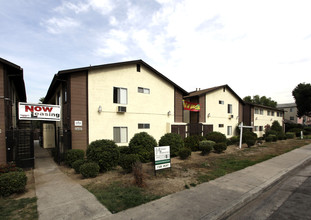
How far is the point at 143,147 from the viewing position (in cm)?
1012

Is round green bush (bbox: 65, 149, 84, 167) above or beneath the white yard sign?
beneath

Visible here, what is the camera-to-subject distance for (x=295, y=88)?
139 feet

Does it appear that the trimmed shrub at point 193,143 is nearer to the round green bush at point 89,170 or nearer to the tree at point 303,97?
the round green bush at point 89,170

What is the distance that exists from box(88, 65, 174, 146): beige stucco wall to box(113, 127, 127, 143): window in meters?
0.32

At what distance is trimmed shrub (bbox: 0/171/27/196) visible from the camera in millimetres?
5648

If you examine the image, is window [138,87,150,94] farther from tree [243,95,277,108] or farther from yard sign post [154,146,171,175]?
tree [243,95,277,108]

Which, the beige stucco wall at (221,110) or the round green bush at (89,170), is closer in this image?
the round green bush at (89,170)

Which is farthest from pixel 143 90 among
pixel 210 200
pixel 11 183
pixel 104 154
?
pixel 210 200

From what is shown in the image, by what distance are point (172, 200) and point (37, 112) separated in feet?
29.1

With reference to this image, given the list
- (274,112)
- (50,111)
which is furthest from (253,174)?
(274,112)

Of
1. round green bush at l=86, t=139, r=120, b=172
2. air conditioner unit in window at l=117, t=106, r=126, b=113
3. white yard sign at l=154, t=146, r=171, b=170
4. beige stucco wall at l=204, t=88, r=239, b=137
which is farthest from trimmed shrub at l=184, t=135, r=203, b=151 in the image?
round green bush at l=86, t=139, r=120, b=172

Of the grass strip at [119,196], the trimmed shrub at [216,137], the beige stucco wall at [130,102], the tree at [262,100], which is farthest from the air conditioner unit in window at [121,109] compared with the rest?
the tree at [262,100]

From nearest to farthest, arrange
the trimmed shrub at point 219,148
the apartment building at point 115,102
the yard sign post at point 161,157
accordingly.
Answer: the yard sign post at point 161,157 → the apartment building at point 115,102 → the trimmed shrub at point 219,148

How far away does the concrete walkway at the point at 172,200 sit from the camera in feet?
13.9
